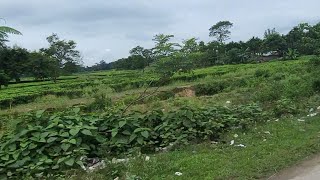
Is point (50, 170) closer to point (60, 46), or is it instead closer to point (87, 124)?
point (87, 124)

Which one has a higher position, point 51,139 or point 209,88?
point 51,139

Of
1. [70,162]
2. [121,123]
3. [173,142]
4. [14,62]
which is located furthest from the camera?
[14,62]

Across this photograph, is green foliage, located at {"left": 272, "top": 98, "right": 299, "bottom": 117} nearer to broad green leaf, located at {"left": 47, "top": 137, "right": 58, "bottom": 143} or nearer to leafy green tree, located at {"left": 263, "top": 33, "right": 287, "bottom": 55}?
broad green leaf, located at {"left": 47, "top": 137, "right": 58, "bottom": 143}

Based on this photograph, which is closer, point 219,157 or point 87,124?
point 219,157

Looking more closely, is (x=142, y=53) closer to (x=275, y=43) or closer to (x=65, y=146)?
(x=275, y=43)

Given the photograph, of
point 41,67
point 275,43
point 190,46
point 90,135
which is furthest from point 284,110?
point 275,43

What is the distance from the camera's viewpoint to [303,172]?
5.14 meters

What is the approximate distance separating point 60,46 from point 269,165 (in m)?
66.1

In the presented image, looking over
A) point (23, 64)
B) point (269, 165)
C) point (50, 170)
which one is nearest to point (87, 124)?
point (50, 170)

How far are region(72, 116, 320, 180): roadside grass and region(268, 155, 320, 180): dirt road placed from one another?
120 mm

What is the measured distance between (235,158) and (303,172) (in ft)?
3.27

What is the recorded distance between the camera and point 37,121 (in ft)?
21.8

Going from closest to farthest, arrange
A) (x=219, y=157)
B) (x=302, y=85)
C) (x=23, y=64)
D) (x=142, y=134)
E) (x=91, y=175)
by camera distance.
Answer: (x=91, y=175) < (x=219, y=157) < (x=142, y=134) < (x=302, y=85) < (x=23, y=64)

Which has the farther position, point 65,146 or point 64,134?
point 64,134
